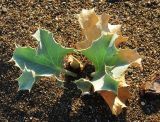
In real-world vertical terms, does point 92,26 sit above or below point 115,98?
above

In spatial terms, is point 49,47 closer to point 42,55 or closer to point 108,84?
point 42,55

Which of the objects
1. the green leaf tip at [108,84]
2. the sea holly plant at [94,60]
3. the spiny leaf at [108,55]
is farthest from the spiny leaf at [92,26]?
the green leaf tip at [108,84]

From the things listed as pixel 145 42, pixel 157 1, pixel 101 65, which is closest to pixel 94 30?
pixel 101 65

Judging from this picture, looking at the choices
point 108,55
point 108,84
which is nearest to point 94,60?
point 108,55

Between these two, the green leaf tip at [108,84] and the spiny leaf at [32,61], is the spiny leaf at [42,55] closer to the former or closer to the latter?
the spiny leaf at [32,61]

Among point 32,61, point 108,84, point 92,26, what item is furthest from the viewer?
point 92,26

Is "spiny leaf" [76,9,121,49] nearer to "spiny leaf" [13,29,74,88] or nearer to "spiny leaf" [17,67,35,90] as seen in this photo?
"spiny leaf" [13,29,74,88]

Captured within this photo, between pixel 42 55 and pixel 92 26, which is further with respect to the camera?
pixel 92 26

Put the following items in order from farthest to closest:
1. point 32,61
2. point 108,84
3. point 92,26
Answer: point 92,26
point 32,61
point 108,84
